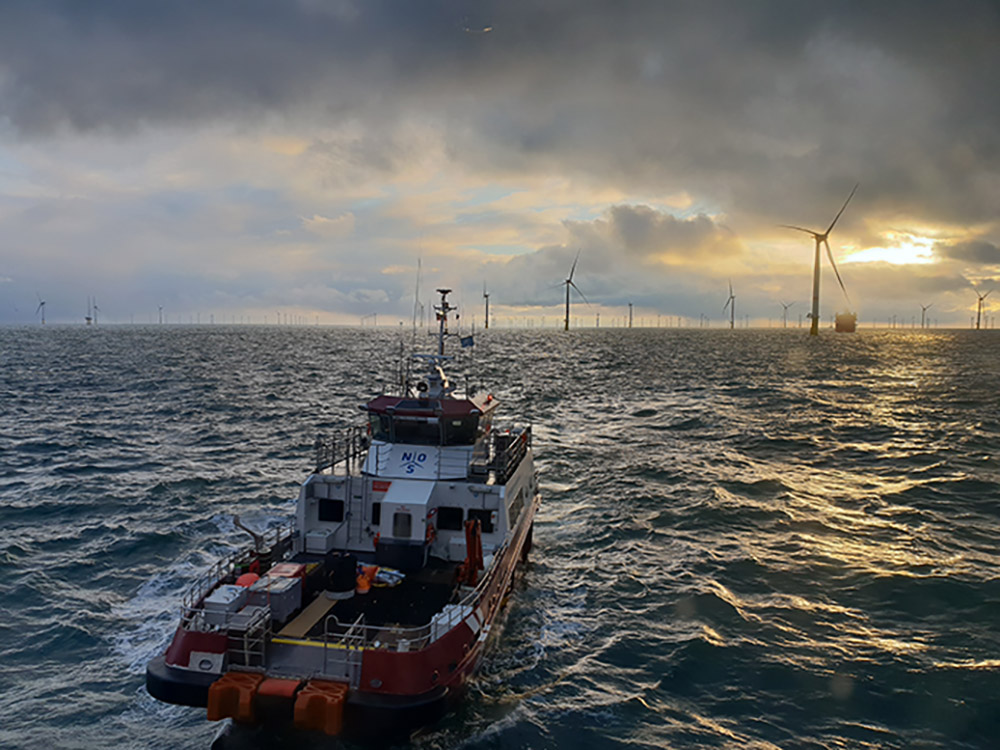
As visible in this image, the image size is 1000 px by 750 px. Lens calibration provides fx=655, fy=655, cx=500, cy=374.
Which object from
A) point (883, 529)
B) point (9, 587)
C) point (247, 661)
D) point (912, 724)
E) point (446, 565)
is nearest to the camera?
point (247, 661)

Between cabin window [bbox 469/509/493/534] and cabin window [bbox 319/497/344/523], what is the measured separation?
A: 3.66 meters

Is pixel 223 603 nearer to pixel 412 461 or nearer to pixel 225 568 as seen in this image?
pixel 225 568

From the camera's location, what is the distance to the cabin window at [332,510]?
Answer: 60.3 feet

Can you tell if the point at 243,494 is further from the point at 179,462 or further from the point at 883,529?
the point at 883,529

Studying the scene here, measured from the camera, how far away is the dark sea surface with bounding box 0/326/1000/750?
14.2m

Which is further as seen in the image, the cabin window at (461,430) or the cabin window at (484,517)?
the cabin window at (461,430)

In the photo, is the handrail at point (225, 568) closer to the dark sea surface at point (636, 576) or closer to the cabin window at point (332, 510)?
the cabin window at point (332, 510)

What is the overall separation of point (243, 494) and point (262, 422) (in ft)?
64.1

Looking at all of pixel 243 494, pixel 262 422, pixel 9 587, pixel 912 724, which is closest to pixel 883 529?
pixel 912 724

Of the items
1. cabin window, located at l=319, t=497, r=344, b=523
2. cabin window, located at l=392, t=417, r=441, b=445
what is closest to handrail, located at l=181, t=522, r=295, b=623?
cabin window, located at l=319, t=497, r=344, b=523

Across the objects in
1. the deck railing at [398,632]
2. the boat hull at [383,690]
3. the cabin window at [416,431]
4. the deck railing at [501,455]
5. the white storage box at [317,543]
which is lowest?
the boat hull at [383,690]

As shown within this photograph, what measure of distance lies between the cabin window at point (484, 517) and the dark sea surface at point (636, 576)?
278cm

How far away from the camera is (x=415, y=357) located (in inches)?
797

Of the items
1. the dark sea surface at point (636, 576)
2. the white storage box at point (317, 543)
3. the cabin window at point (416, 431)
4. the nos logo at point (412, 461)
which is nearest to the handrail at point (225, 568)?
the white storage box at point (317, 543)
